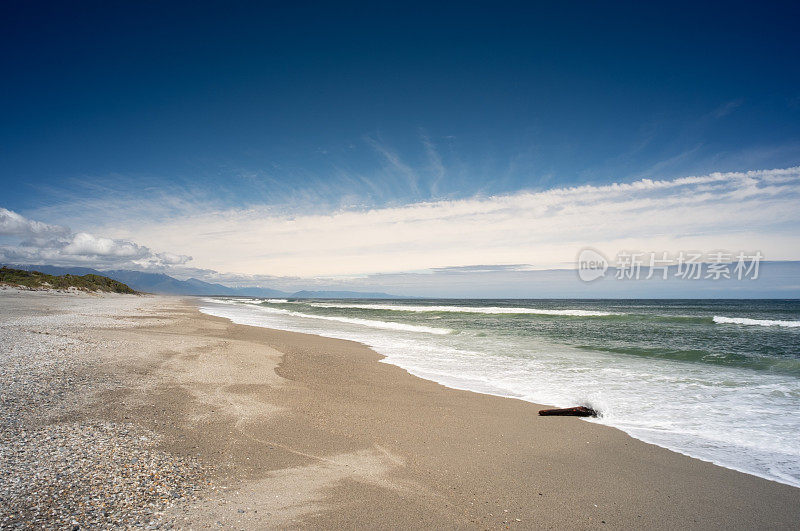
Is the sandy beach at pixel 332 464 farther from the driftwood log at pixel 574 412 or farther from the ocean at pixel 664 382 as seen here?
the ocean at pixel 664 382

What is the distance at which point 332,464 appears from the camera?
447 centimetres

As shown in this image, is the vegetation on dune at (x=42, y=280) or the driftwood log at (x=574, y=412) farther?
the vegetation on dune at (x=42, y=280)

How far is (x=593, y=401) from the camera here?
6.72m

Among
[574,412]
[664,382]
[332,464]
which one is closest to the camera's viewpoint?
[332,464]

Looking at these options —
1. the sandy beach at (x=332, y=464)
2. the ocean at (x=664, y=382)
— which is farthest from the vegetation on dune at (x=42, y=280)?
the sandy beach at (x=332, y=464)

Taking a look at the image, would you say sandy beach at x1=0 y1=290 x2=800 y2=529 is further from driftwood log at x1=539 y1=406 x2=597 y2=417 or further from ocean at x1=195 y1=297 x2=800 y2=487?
ocean at x1=195 y1=297 x2=800 y2=487

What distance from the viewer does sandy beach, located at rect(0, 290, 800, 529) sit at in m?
3.40

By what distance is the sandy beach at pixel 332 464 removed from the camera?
340 cm

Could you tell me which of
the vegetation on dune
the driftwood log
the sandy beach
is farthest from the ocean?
the vegetation on dune

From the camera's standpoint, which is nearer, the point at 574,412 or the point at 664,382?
the point at 574,412

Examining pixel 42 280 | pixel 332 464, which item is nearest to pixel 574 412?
pixel 332 464

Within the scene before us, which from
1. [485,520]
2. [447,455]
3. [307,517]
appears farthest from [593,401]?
[307,517]

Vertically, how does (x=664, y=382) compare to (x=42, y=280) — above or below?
below

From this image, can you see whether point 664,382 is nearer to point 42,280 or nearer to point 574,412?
point 574,412
